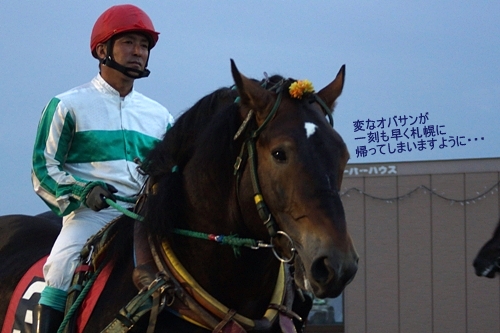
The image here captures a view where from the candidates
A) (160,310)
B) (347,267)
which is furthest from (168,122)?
(347,267)

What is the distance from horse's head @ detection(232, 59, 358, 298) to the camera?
255cm

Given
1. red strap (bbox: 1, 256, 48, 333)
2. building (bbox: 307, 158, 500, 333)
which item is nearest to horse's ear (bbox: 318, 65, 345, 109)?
red strap (bbox: 1, 256, 48, 333)

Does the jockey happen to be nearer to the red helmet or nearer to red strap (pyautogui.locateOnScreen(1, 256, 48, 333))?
the red helmet

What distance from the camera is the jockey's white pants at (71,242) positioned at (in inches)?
134

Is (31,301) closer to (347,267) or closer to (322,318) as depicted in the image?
(347,267)

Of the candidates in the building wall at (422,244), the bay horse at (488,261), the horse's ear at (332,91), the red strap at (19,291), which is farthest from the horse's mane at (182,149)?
the building wall at (422,244)

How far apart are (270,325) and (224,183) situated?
1.88ft

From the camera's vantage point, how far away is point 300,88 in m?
2.91

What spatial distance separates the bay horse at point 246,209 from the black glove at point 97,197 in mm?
116

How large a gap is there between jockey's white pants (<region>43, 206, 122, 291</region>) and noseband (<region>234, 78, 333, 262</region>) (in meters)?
0.95

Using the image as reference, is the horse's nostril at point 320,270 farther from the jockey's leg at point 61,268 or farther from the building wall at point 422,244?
the building wall at point 422,244

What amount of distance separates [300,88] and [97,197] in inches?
42.3

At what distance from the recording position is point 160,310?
117 inches

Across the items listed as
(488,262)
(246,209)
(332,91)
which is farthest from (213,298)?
(488,262)
